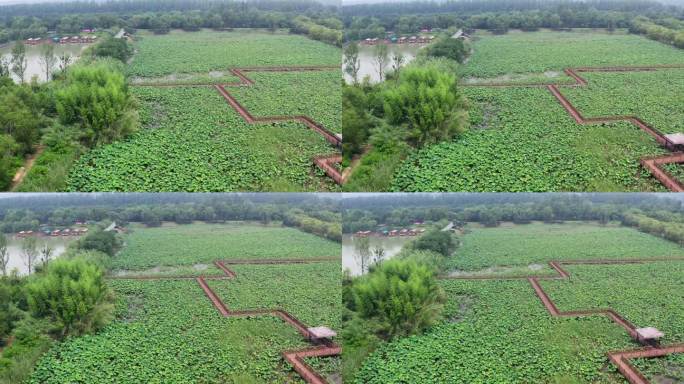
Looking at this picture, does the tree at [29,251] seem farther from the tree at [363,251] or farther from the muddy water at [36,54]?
the tree at [363,251]

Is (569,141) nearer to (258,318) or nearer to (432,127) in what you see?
(432,127)

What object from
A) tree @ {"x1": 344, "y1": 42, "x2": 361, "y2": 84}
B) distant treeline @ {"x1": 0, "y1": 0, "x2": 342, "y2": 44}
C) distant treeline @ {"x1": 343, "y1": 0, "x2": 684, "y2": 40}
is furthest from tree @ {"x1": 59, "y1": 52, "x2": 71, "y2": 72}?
distant treeline @ {"x1": 343, "y1": 0, "x2": 684, "y2": 40}

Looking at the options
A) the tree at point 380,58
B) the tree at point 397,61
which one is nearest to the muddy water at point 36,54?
the tree at point 380,58

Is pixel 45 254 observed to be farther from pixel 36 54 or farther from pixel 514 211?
pixel 514 211

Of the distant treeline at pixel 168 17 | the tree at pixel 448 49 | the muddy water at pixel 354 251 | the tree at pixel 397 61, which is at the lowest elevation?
the muddy water at pixel 354 251

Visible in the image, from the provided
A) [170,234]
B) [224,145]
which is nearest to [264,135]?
[224,145]

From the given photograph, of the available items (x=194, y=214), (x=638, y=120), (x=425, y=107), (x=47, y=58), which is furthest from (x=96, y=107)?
(x=638, y=120)
